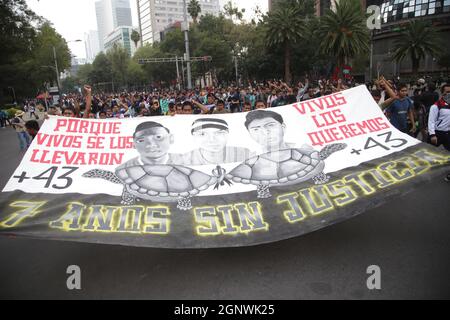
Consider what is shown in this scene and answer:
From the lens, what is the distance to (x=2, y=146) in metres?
14.8

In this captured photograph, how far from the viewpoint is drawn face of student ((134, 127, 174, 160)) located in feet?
14.5

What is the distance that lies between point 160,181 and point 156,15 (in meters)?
154

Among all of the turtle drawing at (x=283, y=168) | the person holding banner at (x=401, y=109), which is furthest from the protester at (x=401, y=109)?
the turtle drawing at (x=283, y=168)

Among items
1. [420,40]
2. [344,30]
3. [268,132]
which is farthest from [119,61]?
[268,132]

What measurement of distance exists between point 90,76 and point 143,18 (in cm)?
5701

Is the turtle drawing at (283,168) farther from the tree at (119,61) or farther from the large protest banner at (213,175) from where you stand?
the tree at (119,61)

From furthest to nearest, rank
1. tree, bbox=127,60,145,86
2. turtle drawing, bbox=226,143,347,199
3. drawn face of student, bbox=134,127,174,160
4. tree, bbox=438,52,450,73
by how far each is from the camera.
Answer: tree, bbox=127,60,145,86
tree, bbox=438,52,450,73
drawn face of student, bbox=134,127,174,160
turtle drawing, bbox=226,143,347,199

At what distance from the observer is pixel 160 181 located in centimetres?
406

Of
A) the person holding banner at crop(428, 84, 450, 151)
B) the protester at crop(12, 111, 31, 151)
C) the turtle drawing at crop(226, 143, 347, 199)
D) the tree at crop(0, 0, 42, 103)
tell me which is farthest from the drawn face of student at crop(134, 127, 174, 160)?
the tree at crop(0, 0, 42, 103)

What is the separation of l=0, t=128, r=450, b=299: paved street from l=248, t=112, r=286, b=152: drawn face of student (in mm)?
1288

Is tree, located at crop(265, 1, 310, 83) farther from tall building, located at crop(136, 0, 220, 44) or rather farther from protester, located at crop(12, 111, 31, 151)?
tall building, located at crop(136, 0, 220, 44)
